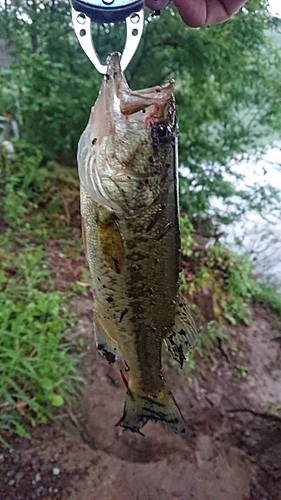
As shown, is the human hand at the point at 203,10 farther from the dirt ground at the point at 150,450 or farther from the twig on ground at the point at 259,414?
the twig on ground at the point at 259,414

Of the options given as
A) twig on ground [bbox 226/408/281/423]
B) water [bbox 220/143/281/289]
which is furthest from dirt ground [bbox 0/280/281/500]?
water [bbox 220/143/281/289]

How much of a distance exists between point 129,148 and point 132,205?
0.40 feet

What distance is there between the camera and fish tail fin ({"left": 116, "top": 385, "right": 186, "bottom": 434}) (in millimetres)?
1206

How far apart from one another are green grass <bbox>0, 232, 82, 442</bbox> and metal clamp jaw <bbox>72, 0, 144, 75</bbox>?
1.55 m

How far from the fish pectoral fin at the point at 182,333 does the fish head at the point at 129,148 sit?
0.30 meters

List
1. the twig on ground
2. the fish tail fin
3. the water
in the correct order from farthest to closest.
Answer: the water < the twig on ground < the fish tail fin

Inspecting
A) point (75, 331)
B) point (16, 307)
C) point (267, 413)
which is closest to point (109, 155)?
point (16, 307)

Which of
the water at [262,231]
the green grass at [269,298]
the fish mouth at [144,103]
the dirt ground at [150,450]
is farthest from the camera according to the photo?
the green grass at [269,298]

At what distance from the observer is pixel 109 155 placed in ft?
3.03

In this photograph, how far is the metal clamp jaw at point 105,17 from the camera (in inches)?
34.5

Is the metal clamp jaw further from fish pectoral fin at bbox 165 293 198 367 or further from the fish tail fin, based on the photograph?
the fish tail fin

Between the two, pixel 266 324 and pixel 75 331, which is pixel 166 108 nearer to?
pixel 75 331

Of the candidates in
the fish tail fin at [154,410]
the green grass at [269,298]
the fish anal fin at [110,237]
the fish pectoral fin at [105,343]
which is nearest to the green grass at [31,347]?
the fish tail fin at [154,410]

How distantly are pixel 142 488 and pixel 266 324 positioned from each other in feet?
6.64
